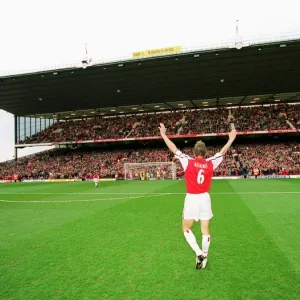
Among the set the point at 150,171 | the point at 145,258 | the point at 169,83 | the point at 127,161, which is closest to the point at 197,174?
the point at 145,258

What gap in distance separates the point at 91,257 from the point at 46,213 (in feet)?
24.5

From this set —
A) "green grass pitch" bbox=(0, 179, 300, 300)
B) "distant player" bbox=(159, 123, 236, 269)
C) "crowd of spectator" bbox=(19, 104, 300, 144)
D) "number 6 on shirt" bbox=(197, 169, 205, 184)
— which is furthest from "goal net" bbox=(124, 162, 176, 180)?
"number 6 on shirt" bbox=(197, 169, 205, 184)

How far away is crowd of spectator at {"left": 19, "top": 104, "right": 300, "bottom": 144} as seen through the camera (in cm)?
4547

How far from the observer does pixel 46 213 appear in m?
13.4

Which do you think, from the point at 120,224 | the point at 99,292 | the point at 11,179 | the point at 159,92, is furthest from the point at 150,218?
the point at 11,179

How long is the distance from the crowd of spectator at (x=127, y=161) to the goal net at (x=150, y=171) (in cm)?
23

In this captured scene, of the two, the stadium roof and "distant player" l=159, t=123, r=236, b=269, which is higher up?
the stadium roof

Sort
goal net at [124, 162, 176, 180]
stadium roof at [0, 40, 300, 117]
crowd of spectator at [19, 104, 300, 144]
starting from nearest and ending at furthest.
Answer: stadium roof at [0, 40, 300, 117], goal net at [124, 162, 176, 180], crowd of spectator at [19, 104, 300, 144]

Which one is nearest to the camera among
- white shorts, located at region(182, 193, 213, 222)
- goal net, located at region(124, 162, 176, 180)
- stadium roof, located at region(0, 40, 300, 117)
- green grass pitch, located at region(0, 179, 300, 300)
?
green grass pitch, located at region(0, 179, 300, 300)

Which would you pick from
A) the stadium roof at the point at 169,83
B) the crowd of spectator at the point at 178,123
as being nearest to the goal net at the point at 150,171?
the crowd of spectator at the point at 178,123

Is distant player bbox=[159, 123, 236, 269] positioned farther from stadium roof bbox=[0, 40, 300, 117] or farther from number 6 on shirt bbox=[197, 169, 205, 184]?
stadium roof bbox=[0, 40, 300, 117]

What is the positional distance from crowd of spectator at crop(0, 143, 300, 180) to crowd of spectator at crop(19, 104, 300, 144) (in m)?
2.82

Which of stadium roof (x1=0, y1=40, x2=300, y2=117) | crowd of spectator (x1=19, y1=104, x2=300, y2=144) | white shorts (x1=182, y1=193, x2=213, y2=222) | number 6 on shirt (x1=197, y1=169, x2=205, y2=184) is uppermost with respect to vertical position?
stadium roof (x1=0, y1=40, x2=300, y2=117)

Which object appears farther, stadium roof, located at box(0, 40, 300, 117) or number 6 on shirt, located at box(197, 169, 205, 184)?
stadium roof, located at box(0, 40, 300, 117)
